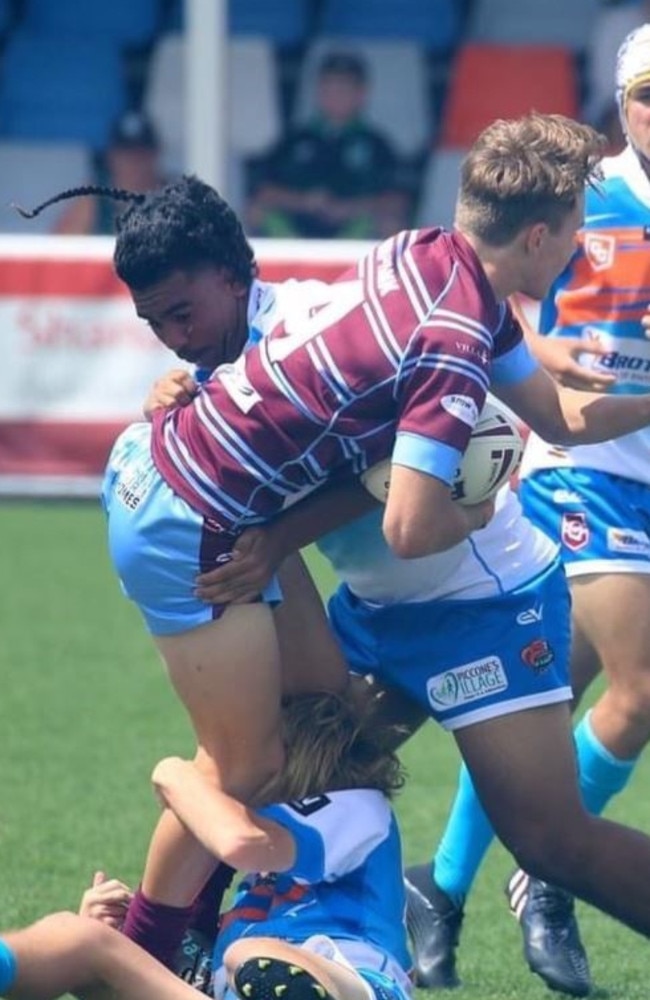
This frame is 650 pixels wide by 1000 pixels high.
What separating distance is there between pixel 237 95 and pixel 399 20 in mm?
1178

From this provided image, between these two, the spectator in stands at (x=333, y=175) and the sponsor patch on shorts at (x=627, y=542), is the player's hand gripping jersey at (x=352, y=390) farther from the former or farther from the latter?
the spectator in stands at (x=333, y=175)

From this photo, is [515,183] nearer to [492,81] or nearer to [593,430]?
[593,430]

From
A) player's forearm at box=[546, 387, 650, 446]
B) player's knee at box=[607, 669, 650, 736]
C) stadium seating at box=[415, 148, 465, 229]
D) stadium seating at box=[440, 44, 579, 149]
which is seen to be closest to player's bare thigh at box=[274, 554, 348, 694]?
player's forearm at box=[546, 387, 650, 446]

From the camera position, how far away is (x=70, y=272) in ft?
36.9

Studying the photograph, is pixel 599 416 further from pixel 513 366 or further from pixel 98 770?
pixel 98 770

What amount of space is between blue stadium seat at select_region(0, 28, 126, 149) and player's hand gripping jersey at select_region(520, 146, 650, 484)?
9.74 metres

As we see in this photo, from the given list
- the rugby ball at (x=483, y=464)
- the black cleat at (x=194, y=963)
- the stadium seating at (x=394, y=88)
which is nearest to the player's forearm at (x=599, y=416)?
the rugby ball at (x=483, y=464)

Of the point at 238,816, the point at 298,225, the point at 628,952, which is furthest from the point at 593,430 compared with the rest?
the point at 298,225

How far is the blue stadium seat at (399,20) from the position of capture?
49.9ft

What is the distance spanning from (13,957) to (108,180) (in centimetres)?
1061

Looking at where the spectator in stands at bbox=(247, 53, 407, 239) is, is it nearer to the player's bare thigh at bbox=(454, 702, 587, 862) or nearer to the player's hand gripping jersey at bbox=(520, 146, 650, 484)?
the player's hand gripping jersey at bbox=(520, 146, 650, 484)

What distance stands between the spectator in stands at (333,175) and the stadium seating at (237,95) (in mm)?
1370

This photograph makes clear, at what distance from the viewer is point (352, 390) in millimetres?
4105

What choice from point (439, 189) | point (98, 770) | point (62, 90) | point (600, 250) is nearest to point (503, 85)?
point (439, 189)
